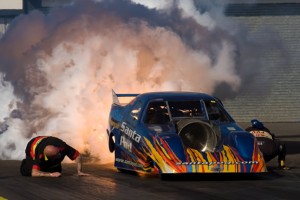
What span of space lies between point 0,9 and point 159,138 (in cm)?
2831

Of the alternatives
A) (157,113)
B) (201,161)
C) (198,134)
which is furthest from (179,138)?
(157,113)

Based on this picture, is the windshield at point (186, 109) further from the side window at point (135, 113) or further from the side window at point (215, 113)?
the side window at point (135, 113)

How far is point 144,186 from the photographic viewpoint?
1525 cm

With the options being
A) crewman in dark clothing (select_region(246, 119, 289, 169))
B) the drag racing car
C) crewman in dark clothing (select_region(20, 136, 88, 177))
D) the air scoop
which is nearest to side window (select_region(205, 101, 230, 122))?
the drag racing car

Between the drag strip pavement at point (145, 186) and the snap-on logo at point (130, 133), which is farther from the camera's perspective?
the snap-on logo at point (130, 133)

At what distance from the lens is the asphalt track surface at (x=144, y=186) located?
13.9 metres

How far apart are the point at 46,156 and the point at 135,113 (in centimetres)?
205

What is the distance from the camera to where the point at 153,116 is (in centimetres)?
1739

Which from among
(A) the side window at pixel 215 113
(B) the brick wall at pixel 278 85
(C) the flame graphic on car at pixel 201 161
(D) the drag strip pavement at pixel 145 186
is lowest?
(D) the drag strip pavement at pixel 145 186

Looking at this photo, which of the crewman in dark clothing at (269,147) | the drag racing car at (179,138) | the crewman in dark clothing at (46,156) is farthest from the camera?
the crewman in dark clothing at (269,147)

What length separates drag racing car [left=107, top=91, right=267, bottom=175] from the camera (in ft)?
52.2

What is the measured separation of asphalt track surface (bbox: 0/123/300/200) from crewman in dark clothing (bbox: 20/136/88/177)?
0.71 ft

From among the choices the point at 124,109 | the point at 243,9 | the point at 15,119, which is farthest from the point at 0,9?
the point at 124,109

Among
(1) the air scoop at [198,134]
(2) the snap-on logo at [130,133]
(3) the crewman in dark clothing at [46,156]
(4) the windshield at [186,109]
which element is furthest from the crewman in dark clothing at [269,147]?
(3) the crewman in dark clothing at [46,156]
